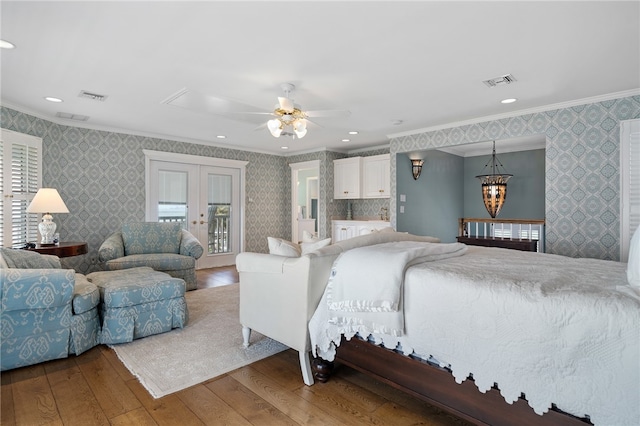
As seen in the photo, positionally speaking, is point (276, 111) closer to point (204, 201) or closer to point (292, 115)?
point (292, 115)

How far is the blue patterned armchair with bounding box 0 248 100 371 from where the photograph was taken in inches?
92.5

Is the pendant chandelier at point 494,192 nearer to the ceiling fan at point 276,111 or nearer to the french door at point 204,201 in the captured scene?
the ceiling fan at point 276,111

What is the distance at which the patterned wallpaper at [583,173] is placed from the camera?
144 inches

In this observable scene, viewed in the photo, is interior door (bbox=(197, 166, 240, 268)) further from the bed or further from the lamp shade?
the bed

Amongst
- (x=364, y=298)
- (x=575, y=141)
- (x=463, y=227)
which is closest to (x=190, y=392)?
(x=364, y=298)

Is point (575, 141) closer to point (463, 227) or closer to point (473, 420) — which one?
point (463, 227)

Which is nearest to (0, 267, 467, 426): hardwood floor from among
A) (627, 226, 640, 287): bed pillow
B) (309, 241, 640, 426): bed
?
(309, 241, 640, 426): bed

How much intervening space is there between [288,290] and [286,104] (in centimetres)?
169

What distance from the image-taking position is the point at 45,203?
3799mm

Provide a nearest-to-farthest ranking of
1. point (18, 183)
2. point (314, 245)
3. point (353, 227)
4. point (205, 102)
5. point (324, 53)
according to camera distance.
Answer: point (314, 245) < point (324, 53) < point (205, 102) < point (18, 183) < point (353, 227)

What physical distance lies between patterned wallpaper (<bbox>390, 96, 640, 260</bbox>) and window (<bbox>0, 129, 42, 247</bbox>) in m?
6.12

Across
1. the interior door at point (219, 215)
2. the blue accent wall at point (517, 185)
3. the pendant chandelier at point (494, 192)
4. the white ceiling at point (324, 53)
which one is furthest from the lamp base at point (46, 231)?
the blue accent wall at point (517, 185)

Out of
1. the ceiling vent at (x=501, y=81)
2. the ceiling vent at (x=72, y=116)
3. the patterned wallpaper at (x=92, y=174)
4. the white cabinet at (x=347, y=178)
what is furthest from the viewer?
the white cabinet at (x=347, y=178)

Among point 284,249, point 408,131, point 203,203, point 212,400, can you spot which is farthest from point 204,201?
point 212,400
